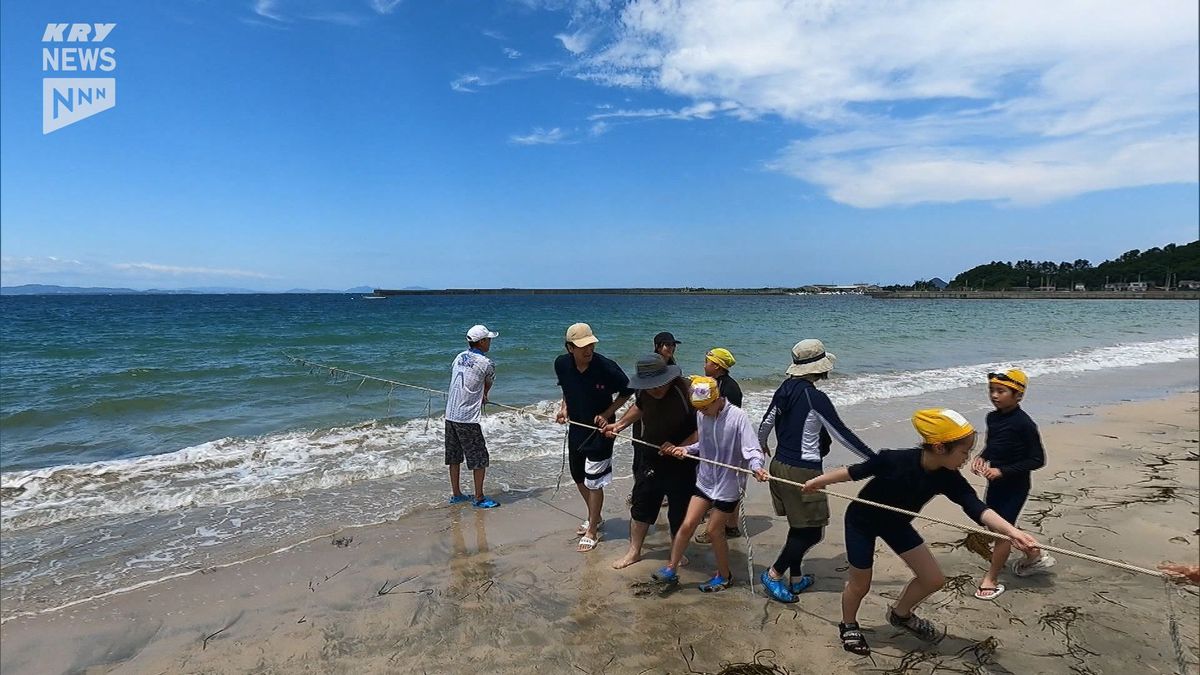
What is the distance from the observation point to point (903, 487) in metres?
3.16

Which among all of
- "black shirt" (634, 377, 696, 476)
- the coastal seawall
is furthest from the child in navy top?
the coastal seawall

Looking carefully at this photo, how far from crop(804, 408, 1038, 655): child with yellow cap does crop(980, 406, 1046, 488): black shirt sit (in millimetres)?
857

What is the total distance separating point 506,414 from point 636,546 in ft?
21.4

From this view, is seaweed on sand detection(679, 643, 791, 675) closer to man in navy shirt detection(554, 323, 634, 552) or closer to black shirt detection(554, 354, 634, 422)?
man in navy shirt detection(554, 323, 634, 552)

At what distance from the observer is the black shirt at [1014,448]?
3939mm

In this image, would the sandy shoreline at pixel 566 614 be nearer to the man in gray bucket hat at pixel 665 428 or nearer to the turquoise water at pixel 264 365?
the man in gray bucket hat at pixel 665 428

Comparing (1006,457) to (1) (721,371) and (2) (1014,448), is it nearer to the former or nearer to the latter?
(2) (1014,448)

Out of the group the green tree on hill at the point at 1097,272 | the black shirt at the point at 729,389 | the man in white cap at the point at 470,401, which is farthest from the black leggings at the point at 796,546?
the green tree on hill at the point at 1097,272

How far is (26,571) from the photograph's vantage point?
506cm

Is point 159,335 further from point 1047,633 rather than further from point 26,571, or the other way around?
point 1047,633

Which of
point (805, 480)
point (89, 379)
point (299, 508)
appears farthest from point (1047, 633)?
point (89, 379)

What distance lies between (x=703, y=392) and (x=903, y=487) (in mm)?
1213

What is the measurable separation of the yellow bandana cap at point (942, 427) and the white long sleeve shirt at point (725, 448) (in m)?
1.11

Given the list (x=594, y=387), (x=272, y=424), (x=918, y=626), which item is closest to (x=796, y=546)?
(x=918, y=626)
